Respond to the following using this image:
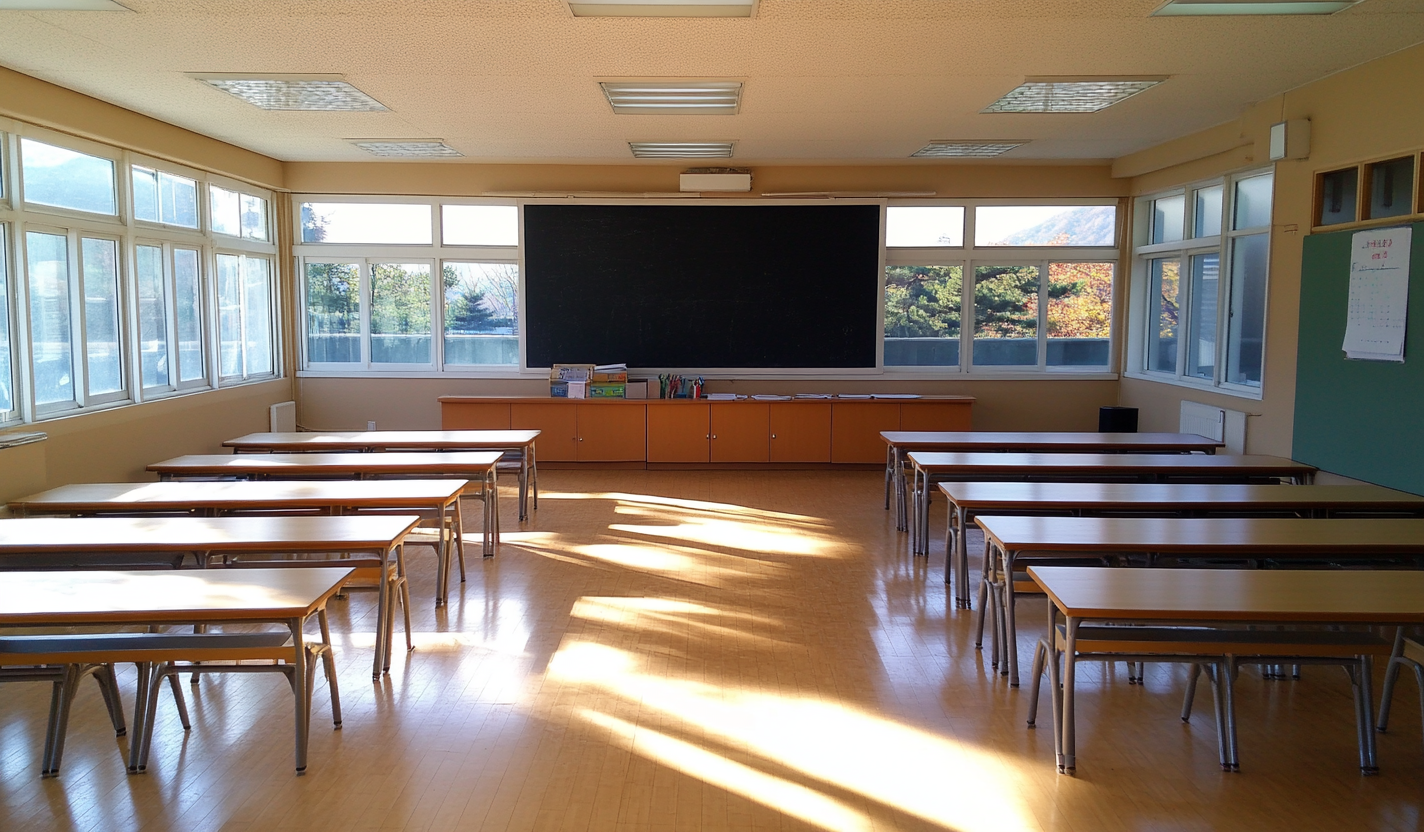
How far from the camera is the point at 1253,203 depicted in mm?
8078

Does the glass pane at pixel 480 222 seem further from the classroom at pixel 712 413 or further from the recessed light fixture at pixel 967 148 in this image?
the recessed light fixture at pixel 967 148

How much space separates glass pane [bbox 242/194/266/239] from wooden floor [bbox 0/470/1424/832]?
570 centimetres

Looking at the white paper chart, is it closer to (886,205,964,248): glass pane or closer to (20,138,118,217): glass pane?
(886,205,964,248): glass pane

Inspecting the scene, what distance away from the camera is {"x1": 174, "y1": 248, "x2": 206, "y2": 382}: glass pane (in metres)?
8.45

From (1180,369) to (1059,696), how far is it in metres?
6.60

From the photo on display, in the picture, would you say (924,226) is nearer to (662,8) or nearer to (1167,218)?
(1167,218)

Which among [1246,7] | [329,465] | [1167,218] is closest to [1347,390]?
[1246,7]

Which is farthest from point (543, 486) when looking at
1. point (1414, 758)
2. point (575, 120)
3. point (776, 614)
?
point (1414, 758)

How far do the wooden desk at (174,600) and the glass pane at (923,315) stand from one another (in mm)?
8007

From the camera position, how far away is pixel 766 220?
34.8ft

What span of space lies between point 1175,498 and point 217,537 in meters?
4.72

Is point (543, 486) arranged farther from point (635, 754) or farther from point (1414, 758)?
point (1414, 758)

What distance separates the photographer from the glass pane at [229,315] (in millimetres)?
9250

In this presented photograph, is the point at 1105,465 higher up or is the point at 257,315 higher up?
the point at 257,315
